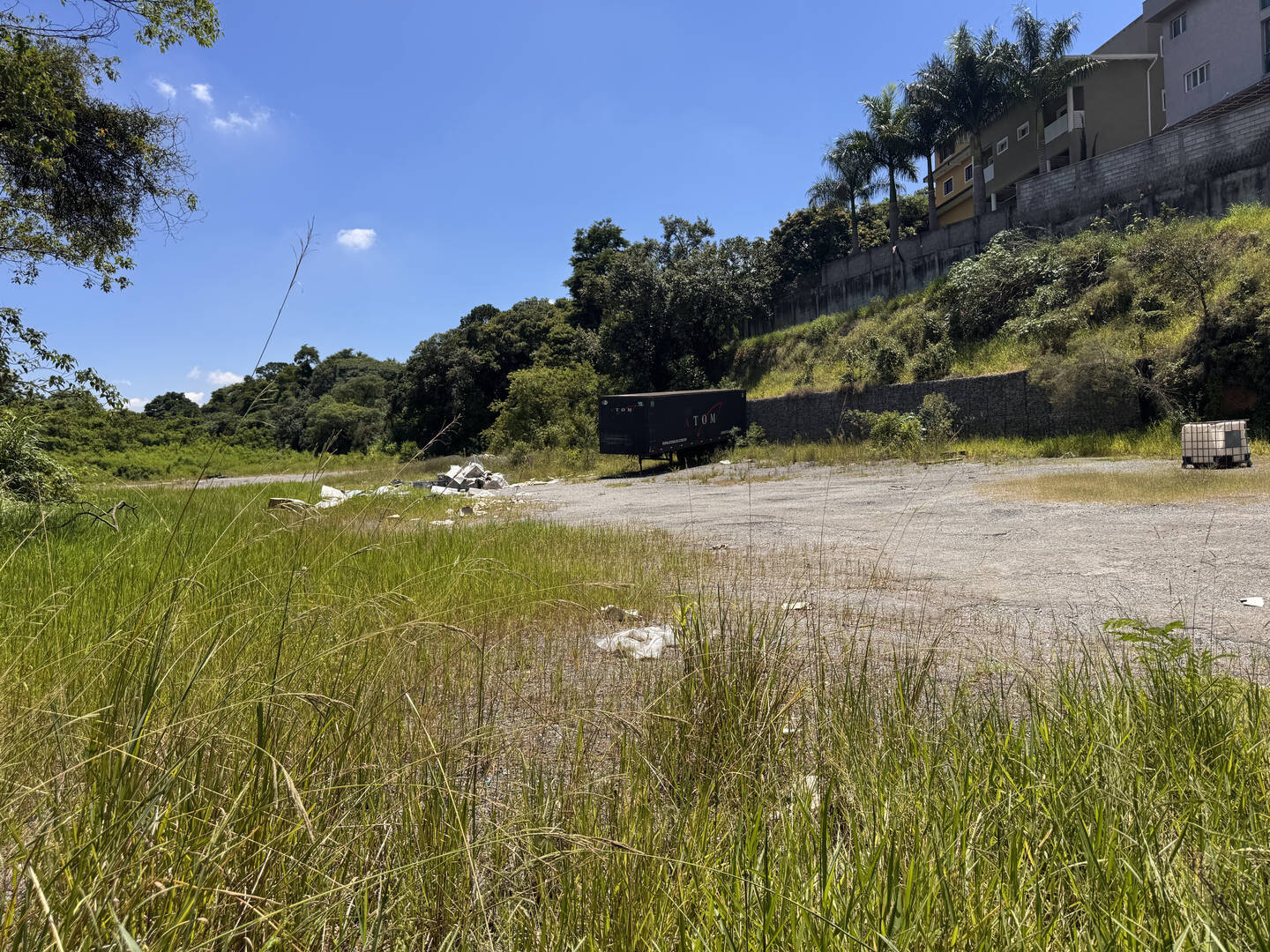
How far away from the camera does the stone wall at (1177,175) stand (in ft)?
64.3

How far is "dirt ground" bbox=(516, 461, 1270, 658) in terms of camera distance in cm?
425

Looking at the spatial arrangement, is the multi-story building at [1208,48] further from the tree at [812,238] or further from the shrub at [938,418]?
the shrub at [938,418]

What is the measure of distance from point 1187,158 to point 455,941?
28.6 metres

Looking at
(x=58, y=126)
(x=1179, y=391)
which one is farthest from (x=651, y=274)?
(x=58, y=126)

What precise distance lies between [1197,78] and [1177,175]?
12.5 meters

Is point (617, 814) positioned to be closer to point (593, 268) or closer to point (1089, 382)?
point (1089, 382)

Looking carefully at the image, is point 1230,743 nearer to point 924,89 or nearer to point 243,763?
point 243,763

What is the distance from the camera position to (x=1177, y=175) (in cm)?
2138

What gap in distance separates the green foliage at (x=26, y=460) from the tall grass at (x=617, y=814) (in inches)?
226

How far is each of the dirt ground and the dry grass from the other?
296 millimetres

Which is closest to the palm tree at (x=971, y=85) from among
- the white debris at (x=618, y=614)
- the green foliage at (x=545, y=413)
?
the green foliage at (x=545, y=413)

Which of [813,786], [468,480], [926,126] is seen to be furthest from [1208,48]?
[813,786]

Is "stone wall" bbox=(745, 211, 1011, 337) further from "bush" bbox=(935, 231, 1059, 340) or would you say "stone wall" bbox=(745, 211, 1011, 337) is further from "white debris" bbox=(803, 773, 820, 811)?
"white debris" bbox=(803, 773, 820, 811)

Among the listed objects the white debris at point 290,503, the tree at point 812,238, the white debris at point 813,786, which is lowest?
the white debris at point 813,786
